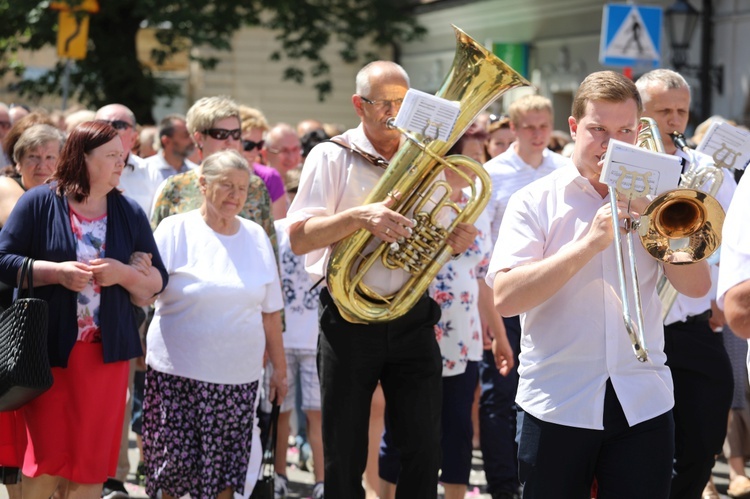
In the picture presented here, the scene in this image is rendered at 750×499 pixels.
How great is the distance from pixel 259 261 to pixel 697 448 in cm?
233

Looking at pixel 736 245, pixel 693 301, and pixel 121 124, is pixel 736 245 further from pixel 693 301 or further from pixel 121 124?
pixel 121 124

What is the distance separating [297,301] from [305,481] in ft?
3.82

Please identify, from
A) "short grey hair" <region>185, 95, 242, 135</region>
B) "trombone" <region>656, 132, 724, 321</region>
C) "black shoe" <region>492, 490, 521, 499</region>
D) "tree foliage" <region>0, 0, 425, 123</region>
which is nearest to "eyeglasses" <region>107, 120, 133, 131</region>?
"short grey hair" <region>185, 95, 242, 135</region>

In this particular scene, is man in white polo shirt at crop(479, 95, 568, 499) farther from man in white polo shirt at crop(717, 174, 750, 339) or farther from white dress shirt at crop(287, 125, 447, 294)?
man in white polo shirt at crop(717, 174, 750, 339)

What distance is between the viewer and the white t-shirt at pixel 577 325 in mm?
4160

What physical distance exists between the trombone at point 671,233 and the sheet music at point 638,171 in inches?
2.0

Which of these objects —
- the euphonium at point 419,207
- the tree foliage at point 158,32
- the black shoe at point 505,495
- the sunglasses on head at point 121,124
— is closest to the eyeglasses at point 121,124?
the sunglasses on head at point 121,124

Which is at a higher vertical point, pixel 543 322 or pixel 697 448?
pixel 543 322

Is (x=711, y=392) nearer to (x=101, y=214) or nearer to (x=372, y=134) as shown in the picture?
(x=372, y=134)

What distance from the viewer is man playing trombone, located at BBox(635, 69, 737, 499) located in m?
5.55

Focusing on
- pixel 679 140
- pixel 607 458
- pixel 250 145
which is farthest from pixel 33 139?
pixel 607 458

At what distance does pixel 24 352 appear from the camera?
5320 millimetres

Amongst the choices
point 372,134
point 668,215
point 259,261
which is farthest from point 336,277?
point 668,215

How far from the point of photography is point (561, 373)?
4215 millimetres
